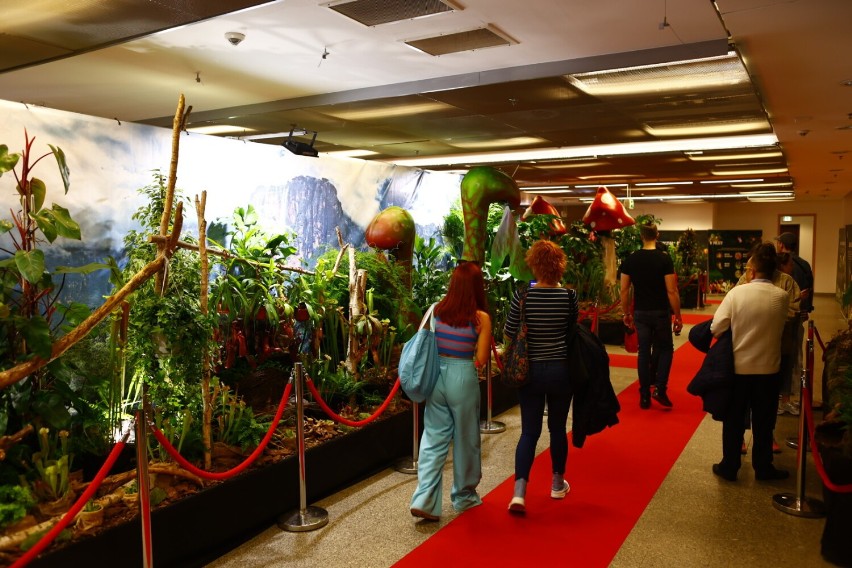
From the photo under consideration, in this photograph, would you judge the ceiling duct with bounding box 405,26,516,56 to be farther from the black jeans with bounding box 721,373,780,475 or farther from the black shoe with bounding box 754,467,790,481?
the black shoe with bounding box 754,467,790,481

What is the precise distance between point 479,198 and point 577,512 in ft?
11.8

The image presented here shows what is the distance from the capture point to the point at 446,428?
12.8 feet

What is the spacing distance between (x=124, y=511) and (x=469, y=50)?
396 cm

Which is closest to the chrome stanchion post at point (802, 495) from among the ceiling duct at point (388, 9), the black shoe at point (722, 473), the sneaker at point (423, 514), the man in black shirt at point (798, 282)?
the black shoe at point (722, 473)

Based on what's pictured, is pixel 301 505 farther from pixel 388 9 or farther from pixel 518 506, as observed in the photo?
pixel 388 9

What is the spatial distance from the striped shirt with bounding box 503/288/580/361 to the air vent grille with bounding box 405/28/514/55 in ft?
6.88

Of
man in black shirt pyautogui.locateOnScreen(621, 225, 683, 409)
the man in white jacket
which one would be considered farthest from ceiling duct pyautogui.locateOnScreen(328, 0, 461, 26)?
man in black shirt pyautogui.locateOnScreen(621, 225, 683, 409)

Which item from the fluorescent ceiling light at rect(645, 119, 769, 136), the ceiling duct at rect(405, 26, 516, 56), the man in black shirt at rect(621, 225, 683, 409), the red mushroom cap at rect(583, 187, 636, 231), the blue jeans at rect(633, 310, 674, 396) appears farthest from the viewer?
the red mushroom cap at rect(583, 187, 636, 231)

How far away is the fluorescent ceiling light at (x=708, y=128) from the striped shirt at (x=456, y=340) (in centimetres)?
459

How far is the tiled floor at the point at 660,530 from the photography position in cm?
348

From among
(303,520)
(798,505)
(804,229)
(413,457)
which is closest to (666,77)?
(798,505)

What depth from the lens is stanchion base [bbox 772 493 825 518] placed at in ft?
13.1

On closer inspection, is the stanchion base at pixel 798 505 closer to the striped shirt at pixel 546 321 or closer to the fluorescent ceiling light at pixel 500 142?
the striped shirt at pixel 546 321

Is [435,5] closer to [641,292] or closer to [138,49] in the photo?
[138,49]
